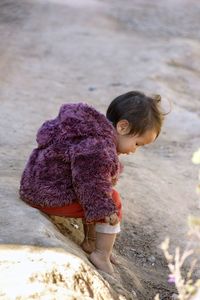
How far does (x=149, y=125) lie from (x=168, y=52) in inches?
260

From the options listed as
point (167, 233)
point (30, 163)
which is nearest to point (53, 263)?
point (30, 163)

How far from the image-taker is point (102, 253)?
2.92 meters

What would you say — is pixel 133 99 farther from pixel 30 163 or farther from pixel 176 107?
pixel 176 107

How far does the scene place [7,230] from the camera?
263 cm

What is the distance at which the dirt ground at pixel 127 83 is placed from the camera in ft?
13.2

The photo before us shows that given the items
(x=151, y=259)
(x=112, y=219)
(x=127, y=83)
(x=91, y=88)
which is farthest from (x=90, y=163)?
(x=127, y=83)

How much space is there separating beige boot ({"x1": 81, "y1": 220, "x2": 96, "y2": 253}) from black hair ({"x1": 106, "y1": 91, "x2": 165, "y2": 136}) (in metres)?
0.53

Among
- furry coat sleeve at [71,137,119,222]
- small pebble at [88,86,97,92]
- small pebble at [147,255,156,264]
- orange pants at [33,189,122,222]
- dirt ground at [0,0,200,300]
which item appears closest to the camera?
furry coat sleeve at [71,137,119,222]

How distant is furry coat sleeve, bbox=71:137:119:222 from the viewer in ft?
9.30

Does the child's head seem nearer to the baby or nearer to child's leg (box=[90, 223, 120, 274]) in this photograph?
the baby

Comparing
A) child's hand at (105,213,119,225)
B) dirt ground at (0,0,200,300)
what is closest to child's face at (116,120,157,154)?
child's hand at (105,213,119,225)

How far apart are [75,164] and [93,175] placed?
11 centimetres

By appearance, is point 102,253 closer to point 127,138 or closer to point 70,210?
point 70,210

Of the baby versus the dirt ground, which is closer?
the baby
